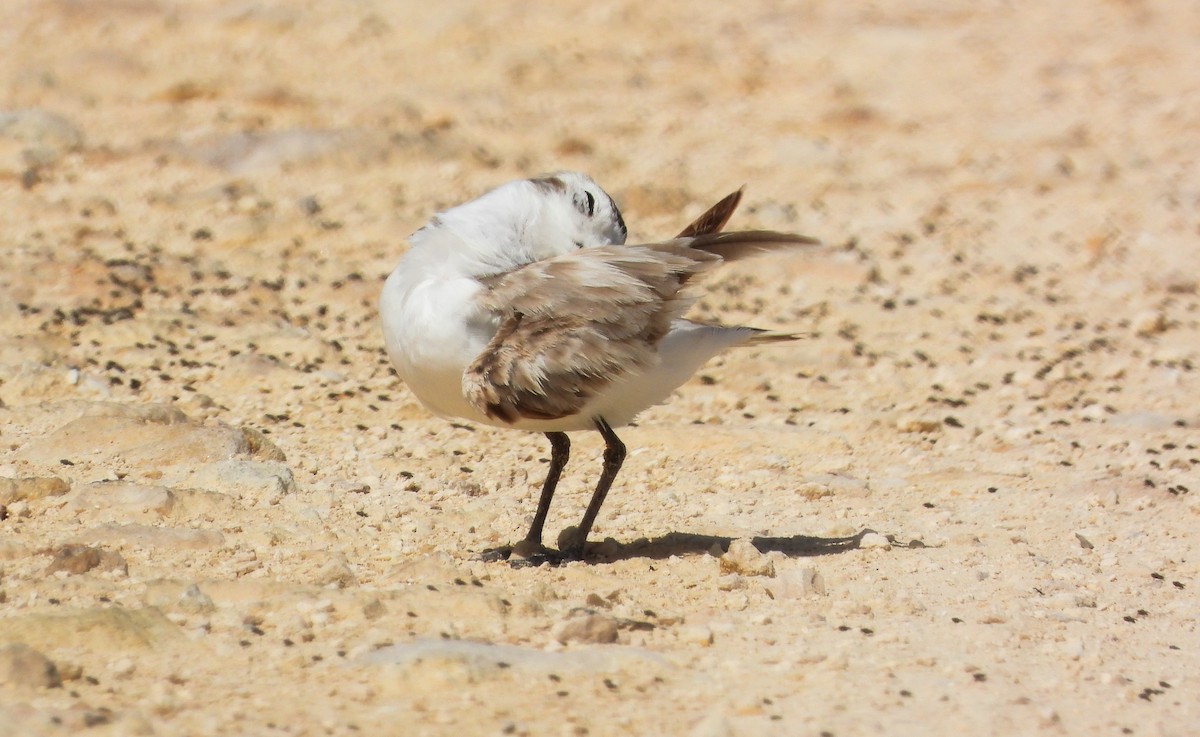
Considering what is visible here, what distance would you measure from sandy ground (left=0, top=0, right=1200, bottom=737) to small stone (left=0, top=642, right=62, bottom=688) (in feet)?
0.04

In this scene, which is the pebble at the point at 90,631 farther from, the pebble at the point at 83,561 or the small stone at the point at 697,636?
the small stone at the point at 697,636

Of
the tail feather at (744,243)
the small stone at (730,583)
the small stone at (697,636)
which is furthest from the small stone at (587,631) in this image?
the tail feather at (744,243)

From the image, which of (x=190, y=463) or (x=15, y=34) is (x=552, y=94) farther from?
(x=190, y=463)

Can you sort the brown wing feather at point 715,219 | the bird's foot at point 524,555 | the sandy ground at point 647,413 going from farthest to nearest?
the brown wing feather at point 715,219 → the bird's foot at point 524,555 → the sandy ground at point 647,413

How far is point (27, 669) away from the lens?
158 inches

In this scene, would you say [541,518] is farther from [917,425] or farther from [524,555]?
[917,425]

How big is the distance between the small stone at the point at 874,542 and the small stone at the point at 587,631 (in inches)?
63.1

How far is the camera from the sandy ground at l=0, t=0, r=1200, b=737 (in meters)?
4.34

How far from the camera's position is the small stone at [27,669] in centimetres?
400

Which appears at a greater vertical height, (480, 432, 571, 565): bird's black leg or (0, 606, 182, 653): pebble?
(0, 606, 182, 653): pebble

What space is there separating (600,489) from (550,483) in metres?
0.23

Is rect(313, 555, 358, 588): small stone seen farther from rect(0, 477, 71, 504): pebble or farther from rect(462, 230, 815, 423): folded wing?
rect(0, 477, 71, 504): pebble

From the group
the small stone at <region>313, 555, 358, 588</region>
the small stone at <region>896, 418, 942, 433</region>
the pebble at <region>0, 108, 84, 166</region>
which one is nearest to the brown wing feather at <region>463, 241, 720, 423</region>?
the small stone at <region>313, 555, 358, 588</region>

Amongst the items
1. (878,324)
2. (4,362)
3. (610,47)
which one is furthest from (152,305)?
(610,47)
